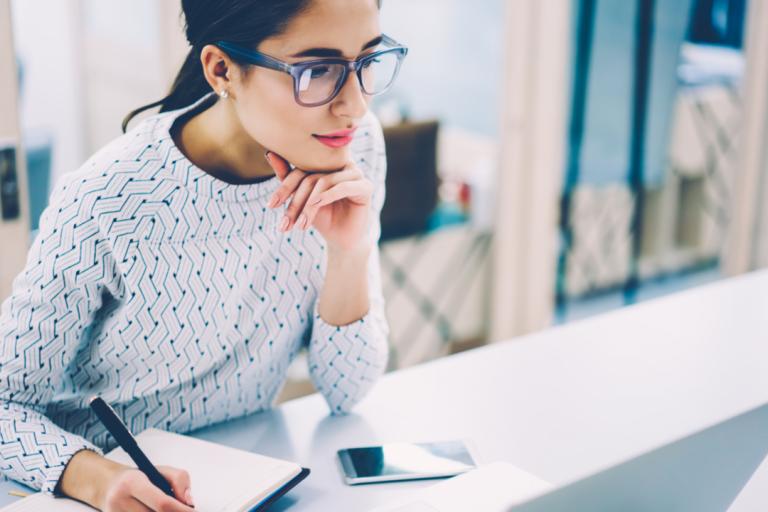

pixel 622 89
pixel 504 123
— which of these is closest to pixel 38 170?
pixel 504 123

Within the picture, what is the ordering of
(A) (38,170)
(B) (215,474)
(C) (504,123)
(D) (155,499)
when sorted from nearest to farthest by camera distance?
(D) (155,499) → (B) (215,474) → (A) (38,170) → (C) (504,123)

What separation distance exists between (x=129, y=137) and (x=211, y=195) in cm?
13

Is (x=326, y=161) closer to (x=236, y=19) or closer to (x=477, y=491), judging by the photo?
(x=236, y=19)

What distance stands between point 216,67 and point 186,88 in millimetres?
143

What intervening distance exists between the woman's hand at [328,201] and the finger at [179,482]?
324 millimetres

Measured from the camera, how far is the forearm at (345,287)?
1165mm

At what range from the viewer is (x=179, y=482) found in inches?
35.8

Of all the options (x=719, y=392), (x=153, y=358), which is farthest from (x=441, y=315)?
(x=153, y=358)

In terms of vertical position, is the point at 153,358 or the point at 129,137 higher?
the point at 129,137

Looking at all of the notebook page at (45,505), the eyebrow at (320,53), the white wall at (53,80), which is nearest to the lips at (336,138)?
the eyebrow at (320,53)

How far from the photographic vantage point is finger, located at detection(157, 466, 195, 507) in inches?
35.6

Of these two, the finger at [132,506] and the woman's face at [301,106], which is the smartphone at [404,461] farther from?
the woman's face at [301,106]

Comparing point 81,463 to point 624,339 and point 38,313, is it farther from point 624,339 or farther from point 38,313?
point 624,339

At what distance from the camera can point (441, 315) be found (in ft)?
10.5
